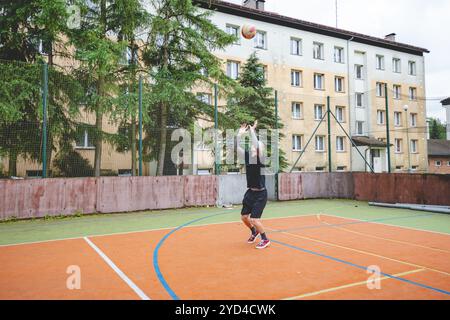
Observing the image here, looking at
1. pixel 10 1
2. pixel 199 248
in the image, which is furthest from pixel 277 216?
pixel 10 1

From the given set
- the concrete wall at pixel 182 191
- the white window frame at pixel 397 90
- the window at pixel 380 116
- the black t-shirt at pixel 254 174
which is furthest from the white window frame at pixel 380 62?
the black t-shirt at pixel 254 174

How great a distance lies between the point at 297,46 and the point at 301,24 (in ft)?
6.16

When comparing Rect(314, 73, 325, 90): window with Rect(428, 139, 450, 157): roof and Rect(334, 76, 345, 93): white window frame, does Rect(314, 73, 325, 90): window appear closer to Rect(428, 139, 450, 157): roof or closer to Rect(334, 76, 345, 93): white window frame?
Rect(334, 76, 345, 93): white window frame

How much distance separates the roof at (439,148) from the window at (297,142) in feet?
96.0

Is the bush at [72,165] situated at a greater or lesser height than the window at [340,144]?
lesser

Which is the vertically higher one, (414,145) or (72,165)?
(414,145)

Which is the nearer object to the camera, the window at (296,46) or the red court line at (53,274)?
the red court line at (53,274)

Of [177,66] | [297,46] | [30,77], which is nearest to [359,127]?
[297,46]

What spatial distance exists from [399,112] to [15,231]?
3627cm

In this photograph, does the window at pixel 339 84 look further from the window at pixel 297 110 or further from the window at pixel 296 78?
the window at pixel 297 110

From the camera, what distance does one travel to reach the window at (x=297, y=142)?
94.2ft

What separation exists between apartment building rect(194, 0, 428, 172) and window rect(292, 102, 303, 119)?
0.09 m

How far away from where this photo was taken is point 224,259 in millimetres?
5883

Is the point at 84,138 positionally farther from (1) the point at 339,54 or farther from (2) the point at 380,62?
(2) the point at 380,62
